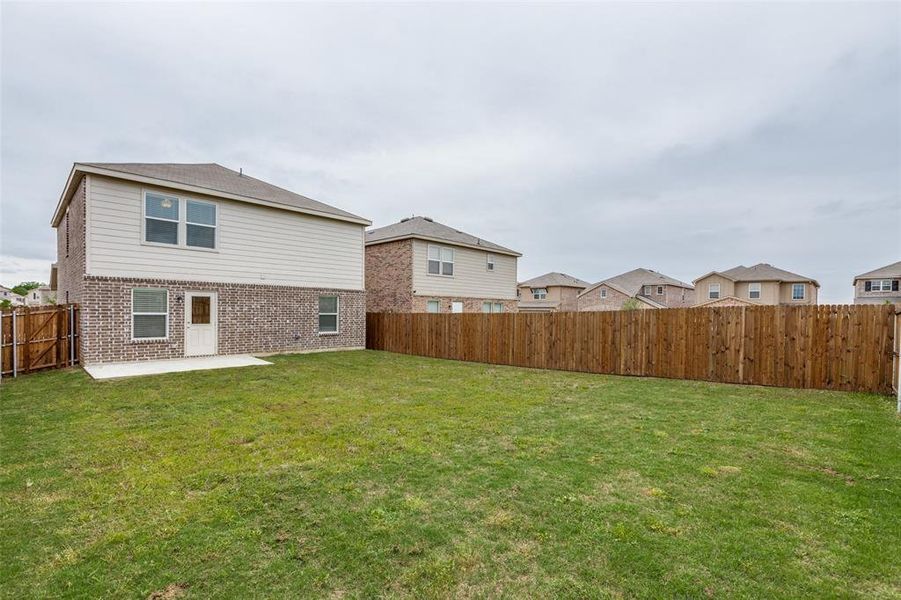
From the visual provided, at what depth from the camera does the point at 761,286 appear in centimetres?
4009

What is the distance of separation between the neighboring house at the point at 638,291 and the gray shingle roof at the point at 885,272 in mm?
14804

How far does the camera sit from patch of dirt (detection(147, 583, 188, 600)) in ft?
7.57

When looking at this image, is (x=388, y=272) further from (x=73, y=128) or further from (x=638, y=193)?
(x=638, y=193)

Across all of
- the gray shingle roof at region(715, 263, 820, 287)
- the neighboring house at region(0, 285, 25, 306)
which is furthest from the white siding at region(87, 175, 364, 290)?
the neighboring house at region(0, 285, 25, 306)

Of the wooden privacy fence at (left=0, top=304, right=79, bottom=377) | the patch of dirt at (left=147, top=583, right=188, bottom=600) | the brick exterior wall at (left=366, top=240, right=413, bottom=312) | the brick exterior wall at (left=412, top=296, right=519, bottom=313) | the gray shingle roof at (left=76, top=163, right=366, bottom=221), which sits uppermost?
the gray shingle roof at (left=76, top=163, right=366, bottom=221)

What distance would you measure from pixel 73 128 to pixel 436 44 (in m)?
12.7

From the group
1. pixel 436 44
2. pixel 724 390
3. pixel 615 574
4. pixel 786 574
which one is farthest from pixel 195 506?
pixel 436 44

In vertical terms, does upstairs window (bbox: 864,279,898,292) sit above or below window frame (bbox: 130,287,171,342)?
above

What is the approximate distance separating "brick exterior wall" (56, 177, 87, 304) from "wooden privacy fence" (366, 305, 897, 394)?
35.9ft

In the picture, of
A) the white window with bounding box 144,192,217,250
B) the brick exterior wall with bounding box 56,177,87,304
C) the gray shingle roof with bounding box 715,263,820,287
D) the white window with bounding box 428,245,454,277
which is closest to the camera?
the brick exterior wall with bounding box 56,177,87,304

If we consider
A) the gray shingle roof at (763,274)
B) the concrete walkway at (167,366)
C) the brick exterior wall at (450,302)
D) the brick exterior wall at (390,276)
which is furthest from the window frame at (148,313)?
the gray shingle roof at (763,274)

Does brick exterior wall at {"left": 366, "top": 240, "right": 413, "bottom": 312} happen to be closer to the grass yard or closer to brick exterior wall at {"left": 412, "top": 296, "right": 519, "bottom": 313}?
brick exterior wall at {"left": 412, "top": 296, "right": 519, "bottom": 313}

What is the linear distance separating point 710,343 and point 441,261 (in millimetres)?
12649

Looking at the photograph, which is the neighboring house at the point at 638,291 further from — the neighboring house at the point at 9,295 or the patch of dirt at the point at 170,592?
the neighboring house at the point at 9,295
